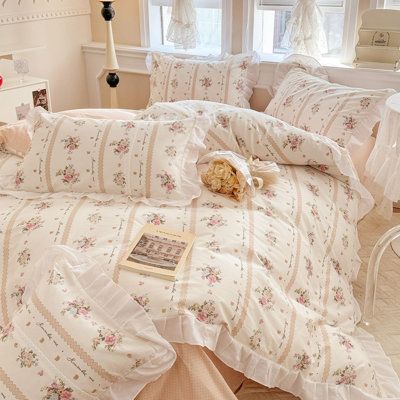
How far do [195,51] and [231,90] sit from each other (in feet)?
2.10

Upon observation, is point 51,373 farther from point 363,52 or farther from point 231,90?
point 363,52

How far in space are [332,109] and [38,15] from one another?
2019 mm

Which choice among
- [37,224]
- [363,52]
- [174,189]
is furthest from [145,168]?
[363,52]

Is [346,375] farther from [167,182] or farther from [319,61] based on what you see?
[319,61]

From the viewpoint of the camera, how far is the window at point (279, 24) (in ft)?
10.00

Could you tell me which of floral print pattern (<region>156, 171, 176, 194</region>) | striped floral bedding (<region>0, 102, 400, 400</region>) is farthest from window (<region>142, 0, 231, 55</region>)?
floral print pattern (<region>156, 171, 176, 194</region>)

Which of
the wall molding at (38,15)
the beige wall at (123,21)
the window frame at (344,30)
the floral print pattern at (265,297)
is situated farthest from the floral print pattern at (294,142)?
the wall molding at (38,15)

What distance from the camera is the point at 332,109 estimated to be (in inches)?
100

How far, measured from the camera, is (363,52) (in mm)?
2869

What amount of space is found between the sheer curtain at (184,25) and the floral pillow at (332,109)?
2.93 feet

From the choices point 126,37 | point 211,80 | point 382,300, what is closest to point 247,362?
point 382,300

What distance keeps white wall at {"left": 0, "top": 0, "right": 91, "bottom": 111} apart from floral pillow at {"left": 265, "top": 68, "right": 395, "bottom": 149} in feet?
5.49

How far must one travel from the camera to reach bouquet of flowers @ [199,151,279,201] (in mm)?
1957

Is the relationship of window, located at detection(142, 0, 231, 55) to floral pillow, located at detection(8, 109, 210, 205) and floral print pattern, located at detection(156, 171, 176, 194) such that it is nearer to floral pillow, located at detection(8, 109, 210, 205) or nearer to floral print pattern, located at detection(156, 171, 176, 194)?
floral pillow, located at detection(8, 109, 210, 205)
